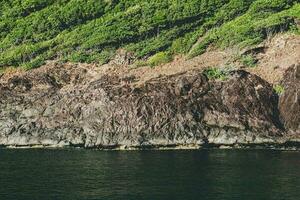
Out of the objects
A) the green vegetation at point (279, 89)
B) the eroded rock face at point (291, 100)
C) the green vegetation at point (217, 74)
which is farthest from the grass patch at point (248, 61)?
the green vegetation at point (279, 89)

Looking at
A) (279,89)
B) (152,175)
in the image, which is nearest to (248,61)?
(279,89)

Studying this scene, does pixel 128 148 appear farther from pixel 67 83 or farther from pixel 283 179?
pixel 283 179

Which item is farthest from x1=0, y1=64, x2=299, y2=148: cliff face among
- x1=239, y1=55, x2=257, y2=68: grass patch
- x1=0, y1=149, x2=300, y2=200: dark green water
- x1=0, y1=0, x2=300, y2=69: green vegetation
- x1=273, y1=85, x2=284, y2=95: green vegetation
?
x1=0, y1=0, x2=300, y2=69: green vegetation

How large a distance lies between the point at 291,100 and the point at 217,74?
665 inches

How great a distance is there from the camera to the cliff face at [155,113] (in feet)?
369

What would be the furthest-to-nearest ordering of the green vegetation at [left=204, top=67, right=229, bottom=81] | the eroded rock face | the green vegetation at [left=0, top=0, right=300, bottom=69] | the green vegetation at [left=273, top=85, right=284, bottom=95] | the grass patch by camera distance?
the green vegetation at [left=0, top=0, right=300, bottom=69]
the grass patch
the green vegetation at [left=204, top=67, right=229, bottom=81]
the green vegetation at [left=273, top=85, right=284, bottom=95]
the eroded rock face

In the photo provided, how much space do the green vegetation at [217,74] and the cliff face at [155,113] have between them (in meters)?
1.25

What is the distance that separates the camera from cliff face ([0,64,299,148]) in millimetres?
112438

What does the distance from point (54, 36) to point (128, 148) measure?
50086 millimetres

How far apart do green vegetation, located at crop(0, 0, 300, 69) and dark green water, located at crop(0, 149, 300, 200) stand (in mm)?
40096

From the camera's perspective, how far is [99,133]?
115m

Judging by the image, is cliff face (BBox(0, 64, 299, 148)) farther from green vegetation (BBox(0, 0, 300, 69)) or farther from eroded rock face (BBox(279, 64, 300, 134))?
green vegetation (BBox(0, 0, 300, 69))

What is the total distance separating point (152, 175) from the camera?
252ft

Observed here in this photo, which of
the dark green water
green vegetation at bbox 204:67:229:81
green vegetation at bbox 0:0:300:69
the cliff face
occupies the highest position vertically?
green vegetation at bbox 0:0:300:69
